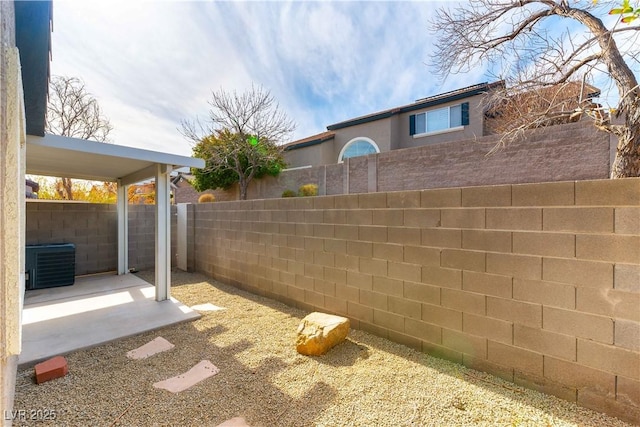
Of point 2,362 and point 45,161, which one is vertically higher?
point 45,161

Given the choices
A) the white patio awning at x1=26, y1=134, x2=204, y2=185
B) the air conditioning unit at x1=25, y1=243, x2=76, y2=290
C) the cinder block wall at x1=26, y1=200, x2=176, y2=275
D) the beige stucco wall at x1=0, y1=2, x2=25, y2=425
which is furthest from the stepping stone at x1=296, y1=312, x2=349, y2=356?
the cinder block wall at x1=26, y1=200, x2=176, y2=275

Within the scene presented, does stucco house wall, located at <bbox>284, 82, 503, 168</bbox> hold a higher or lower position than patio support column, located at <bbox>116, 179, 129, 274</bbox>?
higher

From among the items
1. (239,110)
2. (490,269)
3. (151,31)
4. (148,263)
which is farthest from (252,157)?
(490,269)

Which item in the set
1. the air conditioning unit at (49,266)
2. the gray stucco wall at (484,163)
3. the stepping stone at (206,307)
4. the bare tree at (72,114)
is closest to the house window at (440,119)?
the gray stucco wall at (484,163)

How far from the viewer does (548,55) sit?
396 cm

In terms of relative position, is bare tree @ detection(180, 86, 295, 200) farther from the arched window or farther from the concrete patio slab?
the concrete patio slab

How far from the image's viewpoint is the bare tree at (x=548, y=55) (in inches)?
118

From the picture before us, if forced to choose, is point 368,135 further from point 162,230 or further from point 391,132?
point 162,230

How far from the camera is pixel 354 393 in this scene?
2.45 m

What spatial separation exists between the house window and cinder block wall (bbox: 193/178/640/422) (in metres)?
10.5

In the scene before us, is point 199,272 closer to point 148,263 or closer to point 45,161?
point 148,263

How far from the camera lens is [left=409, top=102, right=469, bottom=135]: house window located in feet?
38.6

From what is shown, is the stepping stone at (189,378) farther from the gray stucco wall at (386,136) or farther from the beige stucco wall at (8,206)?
the gray stucco wall at (386,136)

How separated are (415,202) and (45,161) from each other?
6083 mm
